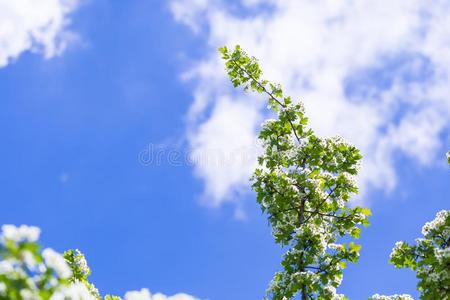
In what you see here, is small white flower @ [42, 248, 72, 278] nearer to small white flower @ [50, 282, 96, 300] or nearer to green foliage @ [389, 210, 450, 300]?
small white flower @ [50, 282, 96, 300]

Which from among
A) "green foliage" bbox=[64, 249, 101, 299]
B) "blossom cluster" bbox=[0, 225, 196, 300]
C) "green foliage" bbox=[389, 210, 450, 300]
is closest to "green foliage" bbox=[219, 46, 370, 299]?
"green foliage" bbox=[389, 210, 450, 300]

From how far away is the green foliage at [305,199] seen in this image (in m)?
16.2

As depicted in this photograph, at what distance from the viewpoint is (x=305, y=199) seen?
17.5 metres

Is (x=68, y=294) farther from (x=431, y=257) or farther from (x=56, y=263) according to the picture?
(x=431, y=257)

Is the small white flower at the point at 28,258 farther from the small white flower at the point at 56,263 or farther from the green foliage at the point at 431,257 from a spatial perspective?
the green foliage at the point at 431,257

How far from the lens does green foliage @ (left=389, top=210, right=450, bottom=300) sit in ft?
44.6

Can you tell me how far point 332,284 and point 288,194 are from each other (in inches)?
123

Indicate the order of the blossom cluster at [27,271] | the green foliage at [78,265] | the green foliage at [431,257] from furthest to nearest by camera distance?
the green foliage at [78,265]
the green foliage at [431,257]
the blossom cluster at [27,271]

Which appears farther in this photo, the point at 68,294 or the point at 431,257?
the point at 431,257

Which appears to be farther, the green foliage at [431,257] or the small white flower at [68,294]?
the green foliage at [431,257]

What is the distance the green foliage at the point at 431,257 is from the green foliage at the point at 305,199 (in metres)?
1.47

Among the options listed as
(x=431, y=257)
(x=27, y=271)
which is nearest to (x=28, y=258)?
(x=27, y=271)

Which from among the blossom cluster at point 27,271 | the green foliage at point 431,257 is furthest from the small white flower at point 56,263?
the green foliage at point 431,257

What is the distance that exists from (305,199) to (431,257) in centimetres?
459
